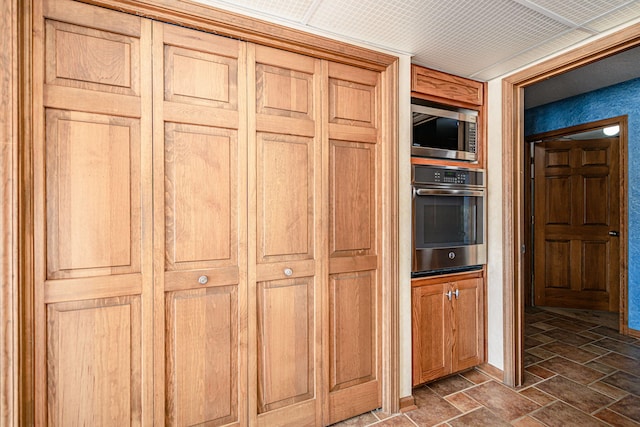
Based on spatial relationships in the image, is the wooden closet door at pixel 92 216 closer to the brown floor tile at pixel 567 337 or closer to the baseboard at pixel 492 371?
the baseboard at pixel 492 371

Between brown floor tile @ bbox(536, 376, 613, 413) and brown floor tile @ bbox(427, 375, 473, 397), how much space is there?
0.53 metres

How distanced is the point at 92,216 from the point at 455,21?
2030 mm

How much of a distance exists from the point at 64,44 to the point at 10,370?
1.33m

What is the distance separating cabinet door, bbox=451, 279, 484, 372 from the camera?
2400 mm

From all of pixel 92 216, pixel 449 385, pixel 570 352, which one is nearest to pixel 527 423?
pixel 449 385

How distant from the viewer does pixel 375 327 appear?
202cm

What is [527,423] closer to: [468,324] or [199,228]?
[468,324]

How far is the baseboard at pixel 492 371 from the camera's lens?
243 centimetres

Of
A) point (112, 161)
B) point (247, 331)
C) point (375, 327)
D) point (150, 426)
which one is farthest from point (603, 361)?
point (112, 161)

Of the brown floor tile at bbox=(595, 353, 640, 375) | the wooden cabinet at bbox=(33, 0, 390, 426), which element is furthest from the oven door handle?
the brown floor tile at bbox=(595, 353, 640, 375)

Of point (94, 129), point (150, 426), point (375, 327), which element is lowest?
point (150, 426)

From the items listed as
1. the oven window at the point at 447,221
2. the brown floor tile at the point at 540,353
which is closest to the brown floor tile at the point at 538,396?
the brown floor tile at the point at 540,353

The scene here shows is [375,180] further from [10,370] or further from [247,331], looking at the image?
[10,370]

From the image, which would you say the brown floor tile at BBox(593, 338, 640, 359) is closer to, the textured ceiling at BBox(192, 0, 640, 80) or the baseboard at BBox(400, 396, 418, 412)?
the baseboard at BBox(400, 396, 418, 412)
